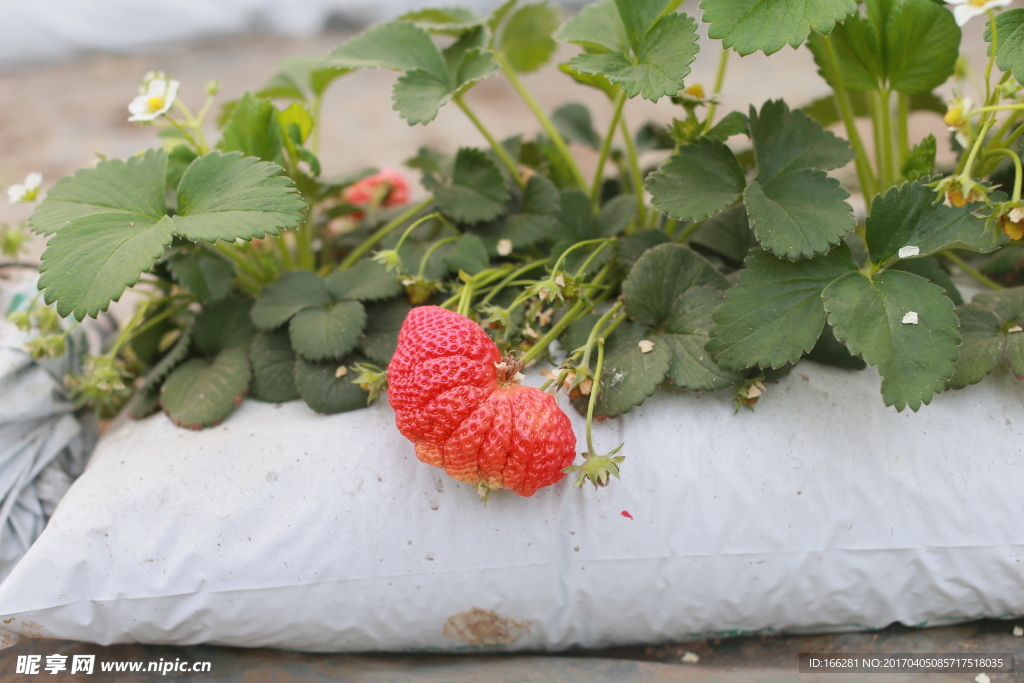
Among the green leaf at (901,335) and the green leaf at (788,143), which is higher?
the green leaf at (788,143)

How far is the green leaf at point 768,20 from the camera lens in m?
0.55

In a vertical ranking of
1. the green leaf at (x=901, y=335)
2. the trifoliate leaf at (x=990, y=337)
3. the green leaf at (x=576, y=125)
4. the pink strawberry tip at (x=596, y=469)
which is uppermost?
the green leaf at (x=901, y=335)

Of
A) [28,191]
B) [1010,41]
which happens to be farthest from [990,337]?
[28,191]

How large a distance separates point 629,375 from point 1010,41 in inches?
15.6

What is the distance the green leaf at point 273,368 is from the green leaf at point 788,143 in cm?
51

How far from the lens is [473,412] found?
1.85ft

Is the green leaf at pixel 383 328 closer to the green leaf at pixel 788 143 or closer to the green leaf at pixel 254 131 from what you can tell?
the green leaf at pixel 254 131

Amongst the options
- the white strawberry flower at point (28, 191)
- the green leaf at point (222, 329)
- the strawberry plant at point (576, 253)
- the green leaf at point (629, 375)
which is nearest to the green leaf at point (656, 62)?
the strawberry plant at point (576, 253)

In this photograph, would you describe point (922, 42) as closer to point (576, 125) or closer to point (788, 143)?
point (788, 143)

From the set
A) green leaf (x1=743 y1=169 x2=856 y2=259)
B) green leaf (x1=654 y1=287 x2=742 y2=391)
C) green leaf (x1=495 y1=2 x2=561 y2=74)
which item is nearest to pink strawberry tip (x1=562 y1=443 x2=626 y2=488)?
green leaf (x1=654 y1=287 x2=742 y2=391)

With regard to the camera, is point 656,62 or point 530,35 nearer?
point 656,62

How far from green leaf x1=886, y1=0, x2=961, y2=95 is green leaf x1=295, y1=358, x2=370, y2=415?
62 centimetres

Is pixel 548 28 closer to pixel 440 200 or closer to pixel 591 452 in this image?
pixel 440 200

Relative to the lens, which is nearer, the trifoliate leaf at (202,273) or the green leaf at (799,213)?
the green leaf at (799,213)
